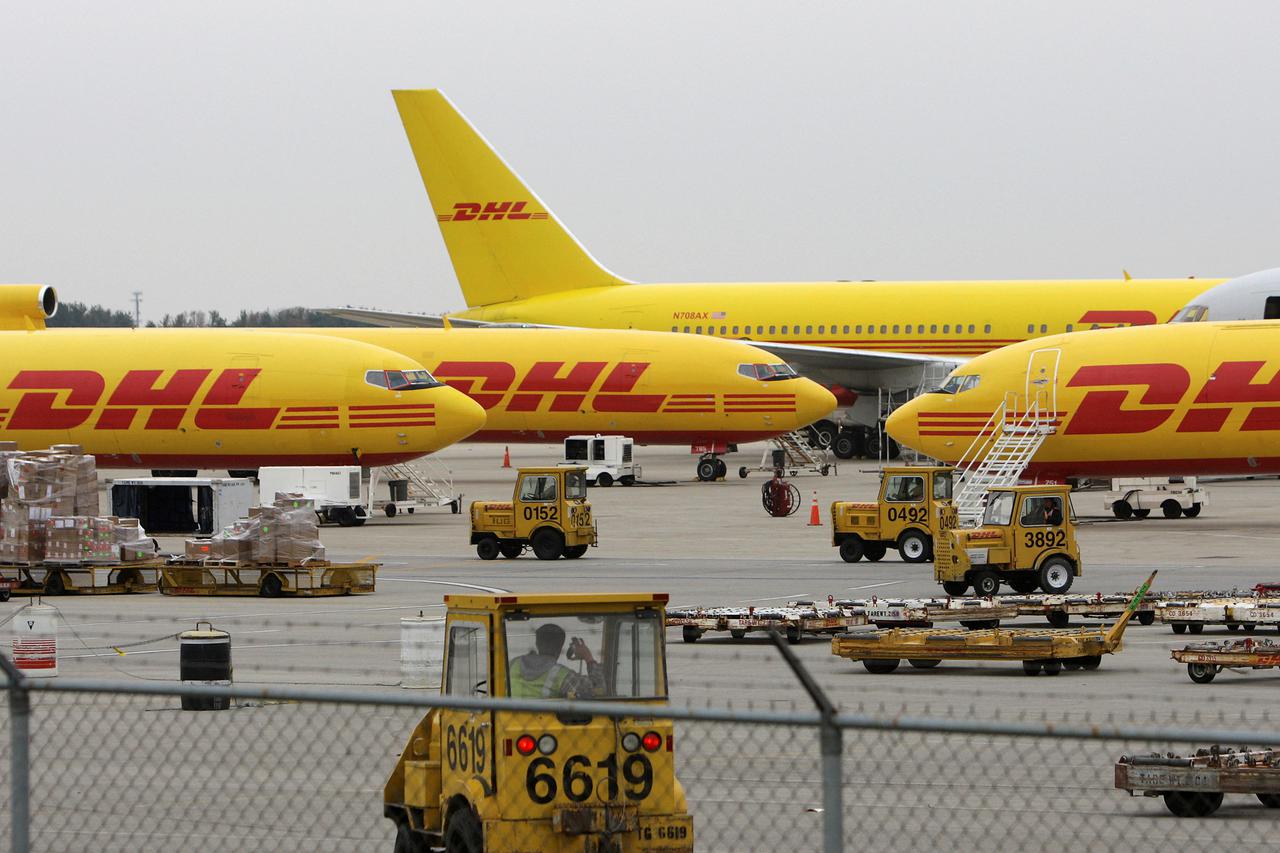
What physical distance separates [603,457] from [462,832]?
155 feet

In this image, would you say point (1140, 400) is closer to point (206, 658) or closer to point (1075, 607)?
point (1075, 607)

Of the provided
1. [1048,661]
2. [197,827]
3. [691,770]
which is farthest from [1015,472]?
[197,827]

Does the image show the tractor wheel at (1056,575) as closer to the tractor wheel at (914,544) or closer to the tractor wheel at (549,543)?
the tractor wheel at (914,544)

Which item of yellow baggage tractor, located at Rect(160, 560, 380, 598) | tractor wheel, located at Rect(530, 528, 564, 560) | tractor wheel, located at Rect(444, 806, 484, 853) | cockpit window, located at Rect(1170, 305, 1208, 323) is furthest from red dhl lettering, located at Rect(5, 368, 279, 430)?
tractor wheel, located at Rect(444, 806, 484, 853)

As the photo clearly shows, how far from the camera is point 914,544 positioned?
3497cm

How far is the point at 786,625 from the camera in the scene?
76.7 ft

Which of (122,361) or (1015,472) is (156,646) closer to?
(1015,472)

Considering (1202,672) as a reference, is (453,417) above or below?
above

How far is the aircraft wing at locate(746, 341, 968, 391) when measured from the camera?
6244cm

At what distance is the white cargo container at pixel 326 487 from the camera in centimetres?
4512

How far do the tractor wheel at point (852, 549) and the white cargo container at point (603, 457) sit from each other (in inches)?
879

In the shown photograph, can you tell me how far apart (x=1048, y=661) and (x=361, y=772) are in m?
8.65

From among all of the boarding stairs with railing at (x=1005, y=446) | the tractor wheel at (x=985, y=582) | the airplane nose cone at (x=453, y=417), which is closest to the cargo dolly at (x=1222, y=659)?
the tractor wheel at (x=985, y=582)

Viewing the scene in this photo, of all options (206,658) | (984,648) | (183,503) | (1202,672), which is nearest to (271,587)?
(183,503)
